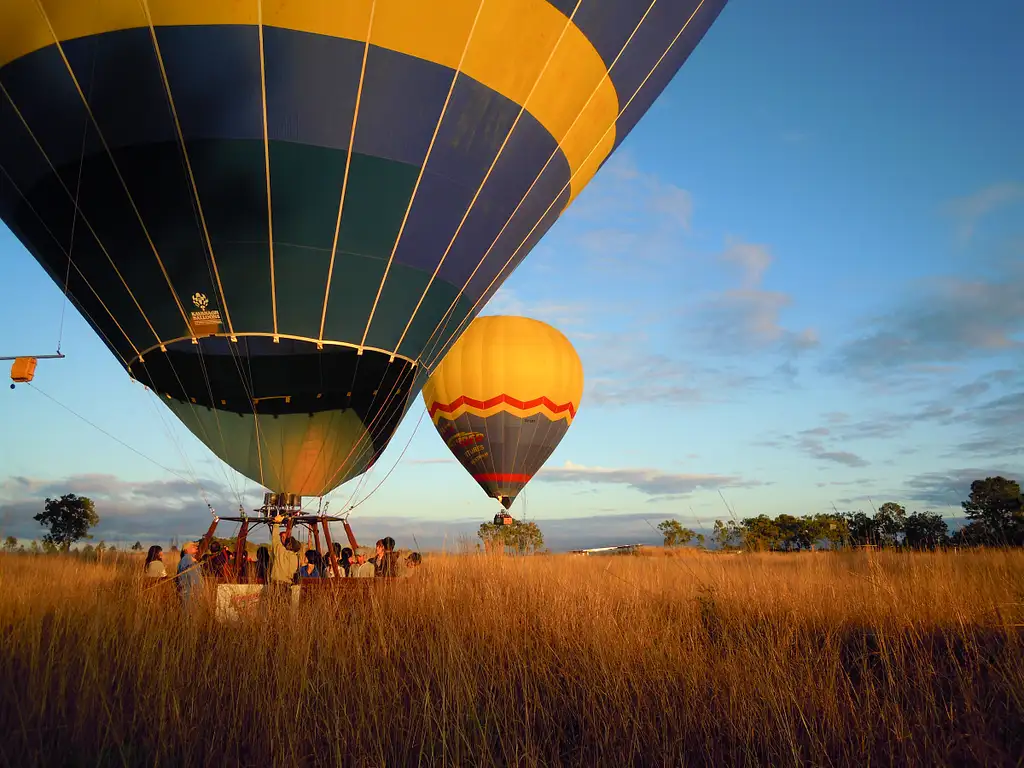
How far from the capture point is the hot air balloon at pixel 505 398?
23.1 metres

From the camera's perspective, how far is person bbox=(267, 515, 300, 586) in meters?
7.19

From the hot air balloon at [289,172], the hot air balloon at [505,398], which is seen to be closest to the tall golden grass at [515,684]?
the hot air balloon at [289,172]

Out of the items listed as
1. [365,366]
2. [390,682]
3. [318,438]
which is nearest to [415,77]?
[365,366]

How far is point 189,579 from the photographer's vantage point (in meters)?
5.93

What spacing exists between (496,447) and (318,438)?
49.7ft

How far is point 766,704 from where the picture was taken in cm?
284

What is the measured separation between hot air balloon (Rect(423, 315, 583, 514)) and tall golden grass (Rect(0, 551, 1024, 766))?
1787 centimetres

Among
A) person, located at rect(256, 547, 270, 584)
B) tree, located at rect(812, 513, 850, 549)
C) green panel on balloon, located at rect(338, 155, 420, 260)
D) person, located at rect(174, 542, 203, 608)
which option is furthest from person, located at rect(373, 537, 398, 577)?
tree, located at rect(812, 513, 850, 549)

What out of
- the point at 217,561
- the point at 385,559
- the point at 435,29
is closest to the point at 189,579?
the point at 217,561

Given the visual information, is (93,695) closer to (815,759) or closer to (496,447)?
(815,759)

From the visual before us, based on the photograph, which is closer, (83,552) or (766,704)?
(766,704)

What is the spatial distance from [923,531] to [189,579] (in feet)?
23.6

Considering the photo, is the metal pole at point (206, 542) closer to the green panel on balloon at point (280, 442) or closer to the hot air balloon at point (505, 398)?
the green panel on balloon at point (280, 442)

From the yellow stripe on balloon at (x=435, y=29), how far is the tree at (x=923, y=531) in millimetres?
6212
